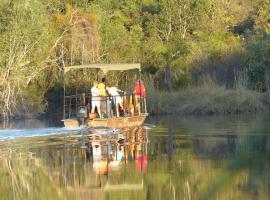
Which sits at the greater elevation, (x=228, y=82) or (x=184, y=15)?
(x=184, y=15)

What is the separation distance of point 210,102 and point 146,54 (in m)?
9.85

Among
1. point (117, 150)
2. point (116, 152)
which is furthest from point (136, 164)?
point (117, 150)

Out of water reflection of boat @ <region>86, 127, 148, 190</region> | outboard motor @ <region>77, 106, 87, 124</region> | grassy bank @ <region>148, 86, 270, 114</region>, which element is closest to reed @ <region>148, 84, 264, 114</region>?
grassy bank @ <region>148, 86, 270, 114</region>

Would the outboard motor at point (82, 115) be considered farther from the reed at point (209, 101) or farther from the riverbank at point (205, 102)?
the reed at point (209, 101)

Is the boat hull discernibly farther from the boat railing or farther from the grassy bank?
the grassy bank

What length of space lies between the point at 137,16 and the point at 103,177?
47.2 meters

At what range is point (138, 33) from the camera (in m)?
58.5

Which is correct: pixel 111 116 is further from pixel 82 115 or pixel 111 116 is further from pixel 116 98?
pixel 116 98

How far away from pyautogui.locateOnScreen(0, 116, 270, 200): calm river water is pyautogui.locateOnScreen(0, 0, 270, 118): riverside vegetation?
44.1 feet

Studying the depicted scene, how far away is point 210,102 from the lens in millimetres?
47531

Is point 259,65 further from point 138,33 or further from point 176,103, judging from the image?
point 138,33

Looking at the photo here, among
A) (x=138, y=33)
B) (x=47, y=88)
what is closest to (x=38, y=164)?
(x=47, y=88)

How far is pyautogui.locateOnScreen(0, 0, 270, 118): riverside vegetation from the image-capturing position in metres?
43.6

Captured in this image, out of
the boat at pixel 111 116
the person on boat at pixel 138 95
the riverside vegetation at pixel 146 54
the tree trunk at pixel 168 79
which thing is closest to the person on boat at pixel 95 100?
the boat at pixel 111 116
